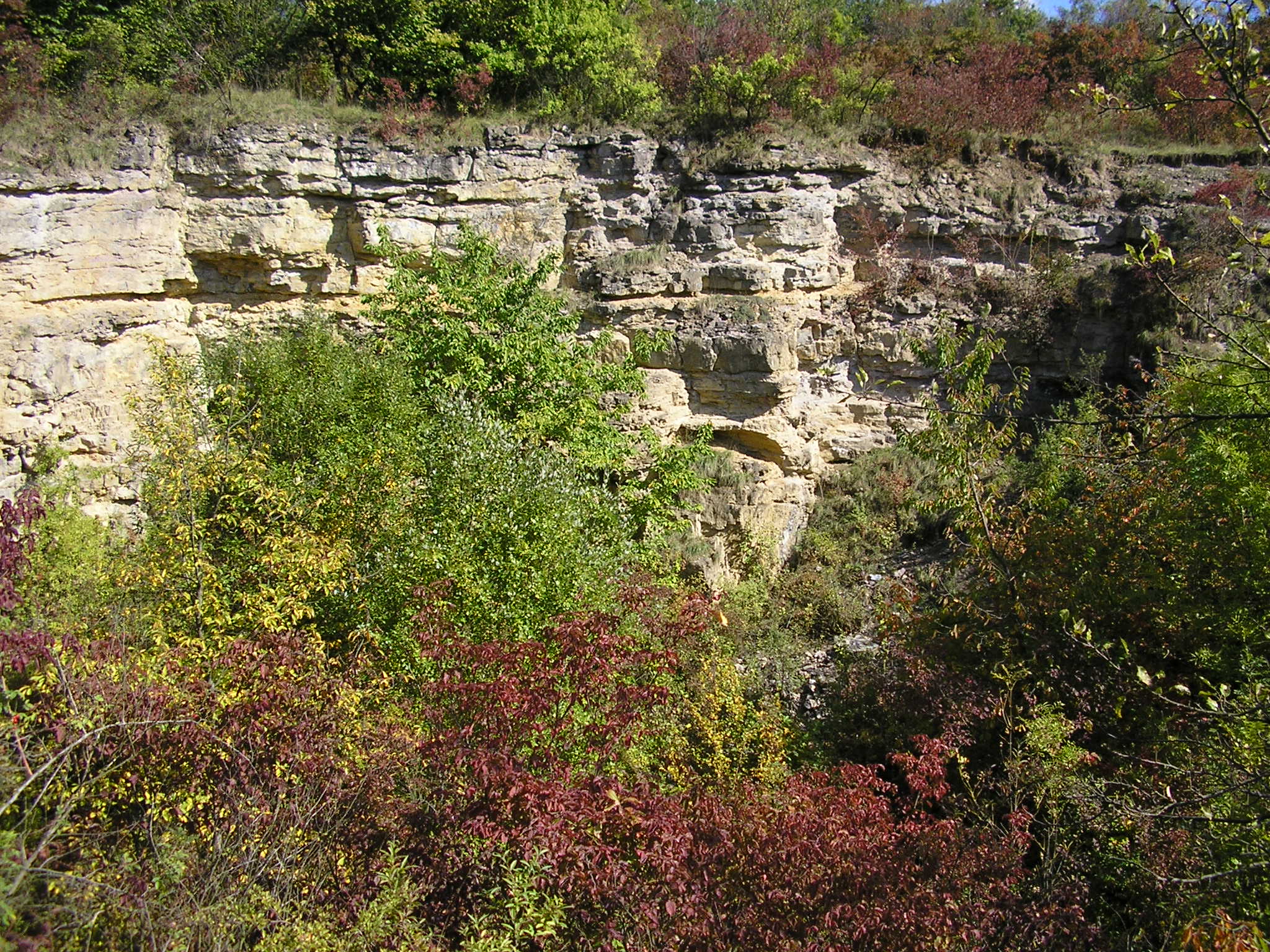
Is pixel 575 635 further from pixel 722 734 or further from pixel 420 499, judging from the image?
pixel 420 499

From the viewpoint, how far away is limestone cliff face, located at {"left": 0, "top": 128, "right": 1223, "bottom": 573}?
10.4m

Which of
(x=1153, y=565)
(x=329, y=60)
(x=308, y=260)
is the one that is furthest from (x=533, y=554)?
(x=329, y=60)

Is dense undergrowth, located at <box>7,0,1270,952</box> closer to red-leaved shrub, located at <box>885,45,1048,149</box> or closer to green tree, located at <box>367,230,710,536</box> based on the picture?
green tree, located at <box>367,230,710,536</box>

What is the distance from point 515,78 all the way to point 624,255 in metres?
3.55

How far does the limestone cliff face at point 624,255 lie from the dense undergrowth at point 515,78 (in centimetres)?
60

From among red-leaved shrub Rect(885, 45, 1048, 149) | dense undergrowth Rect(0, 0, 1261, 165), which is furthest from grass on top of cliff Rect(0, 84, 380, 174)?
red-leaved shrub Rect(885, 45, 1048, 149)

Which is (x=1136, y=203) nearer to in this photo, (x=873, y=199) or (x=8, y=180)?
(x=873, y=199)

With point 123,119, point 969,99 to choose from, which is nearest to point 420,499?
point 123,119

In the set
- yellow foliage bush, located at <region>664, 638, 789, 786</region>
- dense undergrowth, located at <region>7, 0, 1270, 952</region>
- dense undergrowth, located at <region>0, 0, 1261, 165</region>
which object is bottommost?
yellow foliage bush, located at <region>664, 638, 789, 786</region>

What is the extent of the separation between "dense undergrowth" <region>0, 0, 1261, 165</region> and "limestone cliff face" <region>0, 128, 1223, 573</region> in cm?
60

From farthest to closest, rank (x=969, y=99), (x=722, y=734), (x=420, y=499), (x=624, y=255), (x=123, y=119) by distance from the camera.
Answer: (x=969, y=99) < (x=624, y=255) < (x=123, y=119) < (x=420, y=499) < (x=722, y=734)

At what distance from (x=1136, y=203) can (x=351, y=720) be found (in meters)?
14.1

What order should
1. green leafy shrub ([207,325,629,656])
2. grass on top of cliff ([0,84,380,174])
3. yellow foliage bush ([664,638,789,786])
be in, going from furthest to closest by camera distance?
grass on top of cliff ([0,84,380,174]) → green leafy shrub ([207,325,629,656]) → yellow foliage bush ([664,638,789,786])

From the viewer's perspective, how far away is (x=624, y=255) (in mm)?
12492
